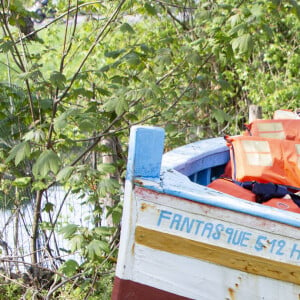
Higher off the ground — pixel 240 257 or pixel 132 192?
pixel 132 192

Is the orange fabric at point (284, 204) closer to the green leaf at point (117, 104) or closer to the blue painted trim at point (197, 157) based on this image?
the blue painted trim at point (197, 157)

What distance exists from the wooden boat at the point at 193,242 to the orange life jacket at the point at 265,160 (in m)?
0.77

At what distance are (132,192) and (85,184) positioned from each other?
111cm

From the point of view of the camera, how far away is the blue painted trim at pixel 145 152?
2.60 meters

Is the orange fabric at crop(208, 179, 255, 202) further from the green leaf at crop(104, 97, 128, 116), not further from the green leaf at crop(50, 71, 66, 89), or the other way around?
the green leaf at crop(50, 71, 66, 89)

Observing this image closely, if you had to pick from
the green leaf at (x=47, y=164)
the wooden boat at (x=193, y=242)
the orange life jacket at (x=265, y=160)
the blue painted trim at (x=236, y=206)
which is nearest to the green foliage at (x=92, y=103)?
the green leaf at (x=47, y=164)

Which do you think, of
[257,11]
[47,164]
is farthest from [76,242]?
[257,11]

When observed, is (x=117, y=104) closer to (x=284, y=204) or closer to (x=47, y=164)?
(x=47, y=164)

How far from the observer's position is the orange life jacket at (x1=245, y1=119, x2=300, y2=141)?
3984 millimetres

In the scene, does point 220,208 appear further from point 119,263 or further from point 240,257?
point 119,263

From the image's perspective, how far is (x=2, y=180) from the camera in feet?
14.2

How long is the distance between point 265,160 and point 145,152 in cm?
116

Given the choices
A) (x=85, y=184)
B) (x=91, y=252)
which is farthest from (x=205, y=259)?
(x=85, y=184)

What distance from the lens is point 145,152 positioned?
8.64ft
